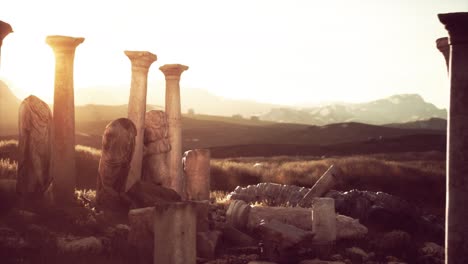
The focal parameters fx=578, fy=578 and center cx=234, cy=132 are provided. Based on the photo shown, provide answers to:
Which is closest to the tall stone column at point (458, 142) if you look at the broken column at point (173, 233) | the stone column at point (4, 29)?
the broken column at point (173, 233)

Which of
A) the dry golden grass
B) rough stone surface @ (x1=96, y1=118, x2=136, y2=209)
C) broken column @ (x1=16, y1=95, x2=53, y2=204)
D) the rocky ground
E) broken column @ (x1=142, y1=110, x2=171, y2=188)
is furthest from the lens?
the dry golden grass

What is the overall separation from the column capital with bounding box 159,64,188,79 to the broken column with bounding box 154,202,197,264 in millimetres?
7632

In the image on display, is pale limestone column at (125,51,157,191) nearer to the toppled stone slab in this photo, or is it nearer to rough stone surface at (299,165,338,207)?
the toppled stone slab

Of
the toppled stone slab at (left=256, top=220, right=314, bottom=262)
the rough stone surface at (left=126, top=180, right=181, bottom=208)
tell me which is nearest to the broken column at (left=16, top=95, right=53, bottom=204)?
the rough stone surface at (left=126, top=180, right=181, bottom=208)

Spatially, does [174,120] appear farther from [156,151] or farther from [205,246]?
[205,246]

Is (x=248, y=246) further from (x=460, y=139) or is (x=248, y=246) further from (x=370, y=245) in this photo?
(x=460, y=139)

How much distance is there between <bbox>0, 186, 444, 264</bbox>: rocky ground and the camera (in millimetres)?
9570

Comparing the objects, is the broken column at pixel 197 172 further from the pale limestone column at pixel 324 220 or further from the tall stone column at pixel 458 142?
the tall stone column at pixel 458 142

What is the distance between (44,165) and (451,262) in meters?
8.34

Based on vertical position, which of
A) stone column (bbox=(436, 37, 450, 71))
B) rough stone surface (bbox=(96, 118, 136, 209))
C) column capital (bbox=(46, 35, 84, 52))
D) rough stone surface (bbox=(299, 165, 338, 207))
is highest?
column capital (bbox=(46, 35, 84, 52))

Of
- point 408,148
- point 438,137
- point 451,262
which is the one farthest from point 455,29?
point 438,137

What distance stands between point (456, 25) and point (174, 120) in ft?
31.1

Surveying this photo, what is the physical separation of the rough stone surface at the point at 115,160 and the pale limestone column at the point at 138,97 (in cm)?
143

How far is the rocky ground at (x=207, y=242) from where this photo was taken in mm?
9570
